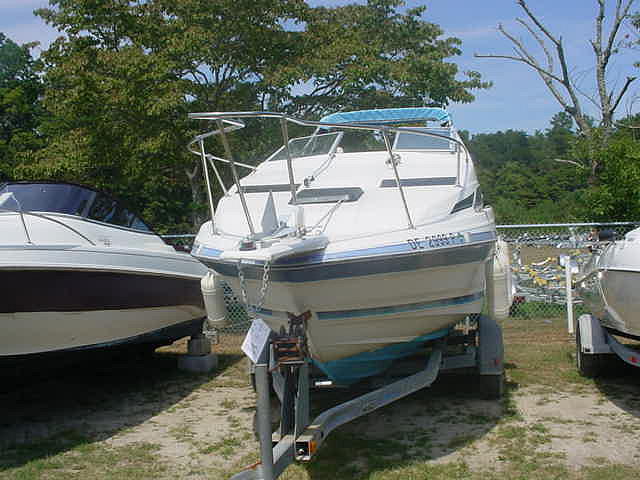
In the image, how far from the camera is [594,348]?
6.00 meters

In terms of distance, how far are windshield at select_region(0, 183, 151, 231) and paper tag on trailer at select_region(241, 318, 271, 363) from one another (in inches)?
115

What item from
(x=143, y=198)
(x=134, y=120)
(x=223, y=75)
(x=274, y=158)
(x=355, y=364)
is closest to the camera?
(x=355, y=364)

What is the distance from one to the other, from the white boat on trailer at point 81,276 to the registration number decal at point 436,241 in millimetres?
2858

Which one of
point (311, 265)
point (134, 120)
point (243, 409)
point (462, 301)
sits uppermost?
point (134, 120)

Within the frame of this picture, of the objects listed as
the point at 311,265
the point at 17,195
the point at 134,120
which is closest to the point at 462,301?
the point at 311,265

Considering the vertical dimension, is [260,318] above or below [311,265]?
below

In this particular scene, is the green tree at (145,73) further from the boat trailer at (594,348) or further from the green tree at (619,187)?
the boat trailer at (594,348)

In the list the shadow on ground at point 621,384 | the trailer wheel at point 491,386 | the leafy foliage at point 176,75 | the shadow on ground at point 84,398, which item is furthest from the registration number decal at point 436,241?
the leafy foliage at point 176,75

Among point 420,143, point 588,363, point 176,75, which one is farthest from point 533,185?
point 420,143

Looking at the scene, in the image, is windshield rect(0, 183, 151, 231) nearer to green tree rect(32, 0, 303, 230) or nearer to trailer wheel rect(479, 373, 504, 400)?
trailer wheel rect(479, 373, 504, 400)

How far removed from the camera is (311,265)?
4.05 metres

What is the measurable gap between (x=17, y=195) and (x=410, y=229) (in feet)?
12.8

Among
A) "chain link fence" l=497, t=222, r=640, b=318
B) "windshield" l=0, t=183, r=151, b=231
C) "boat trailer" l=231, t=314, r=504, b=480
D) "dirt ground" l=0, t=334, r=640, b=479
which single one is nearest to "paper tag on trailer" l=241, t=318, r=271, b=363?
"boat trailer" l=231, t=314, r=504, b=480

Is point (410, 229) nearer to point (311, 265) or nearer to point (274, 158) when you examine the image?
point (311, 265)
